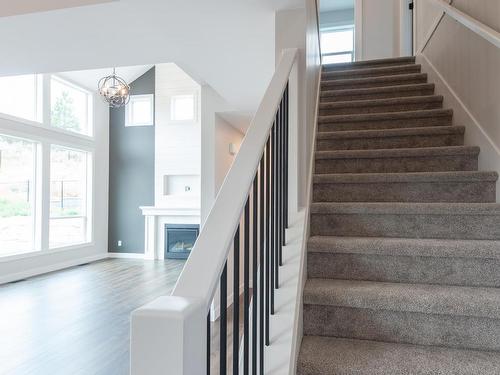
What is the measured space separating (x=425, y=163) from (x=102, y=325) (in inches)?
141

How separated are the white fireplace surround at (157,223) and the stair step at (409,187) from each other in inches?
245

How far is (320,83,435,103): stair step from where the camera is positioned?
10.0 ft

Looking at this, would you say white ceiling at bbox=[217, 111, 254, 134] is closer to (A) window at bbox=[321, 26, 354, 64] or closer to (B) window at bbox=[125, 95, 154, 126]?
(A) window at bbox=[321, 26, 354, 64]

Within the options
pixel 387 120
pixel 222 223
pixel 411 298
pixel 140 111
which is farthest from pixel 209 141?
pixel 140 111

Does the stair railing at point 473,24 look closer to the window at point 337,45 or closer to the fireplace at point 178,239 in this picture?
the window at point 337,45

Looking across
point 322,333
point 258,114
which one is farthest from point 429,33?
point 322,333

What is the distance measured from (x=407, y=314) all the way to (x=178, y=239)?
7.17m

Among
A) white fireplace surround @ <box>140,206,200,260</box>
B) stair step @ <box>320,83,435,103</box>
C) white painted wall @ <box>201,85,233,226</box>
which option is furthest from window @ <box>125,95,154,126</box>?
stair step @ <box>320,83,435,103</box>

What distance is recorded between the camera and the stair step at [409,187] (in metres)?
1.95

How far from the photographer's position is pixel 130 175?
8.48 metres

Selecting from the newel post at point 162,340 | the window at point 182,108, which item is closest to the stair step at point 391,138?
the newel post at point 162,340

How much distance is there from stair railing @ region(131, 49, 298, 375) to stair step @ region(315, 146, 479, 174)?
738 millimetres

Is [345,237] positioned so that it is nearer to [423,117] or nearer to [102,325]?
[423,117]

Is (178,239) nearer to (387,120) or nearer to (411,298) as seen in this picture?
(387,120)
